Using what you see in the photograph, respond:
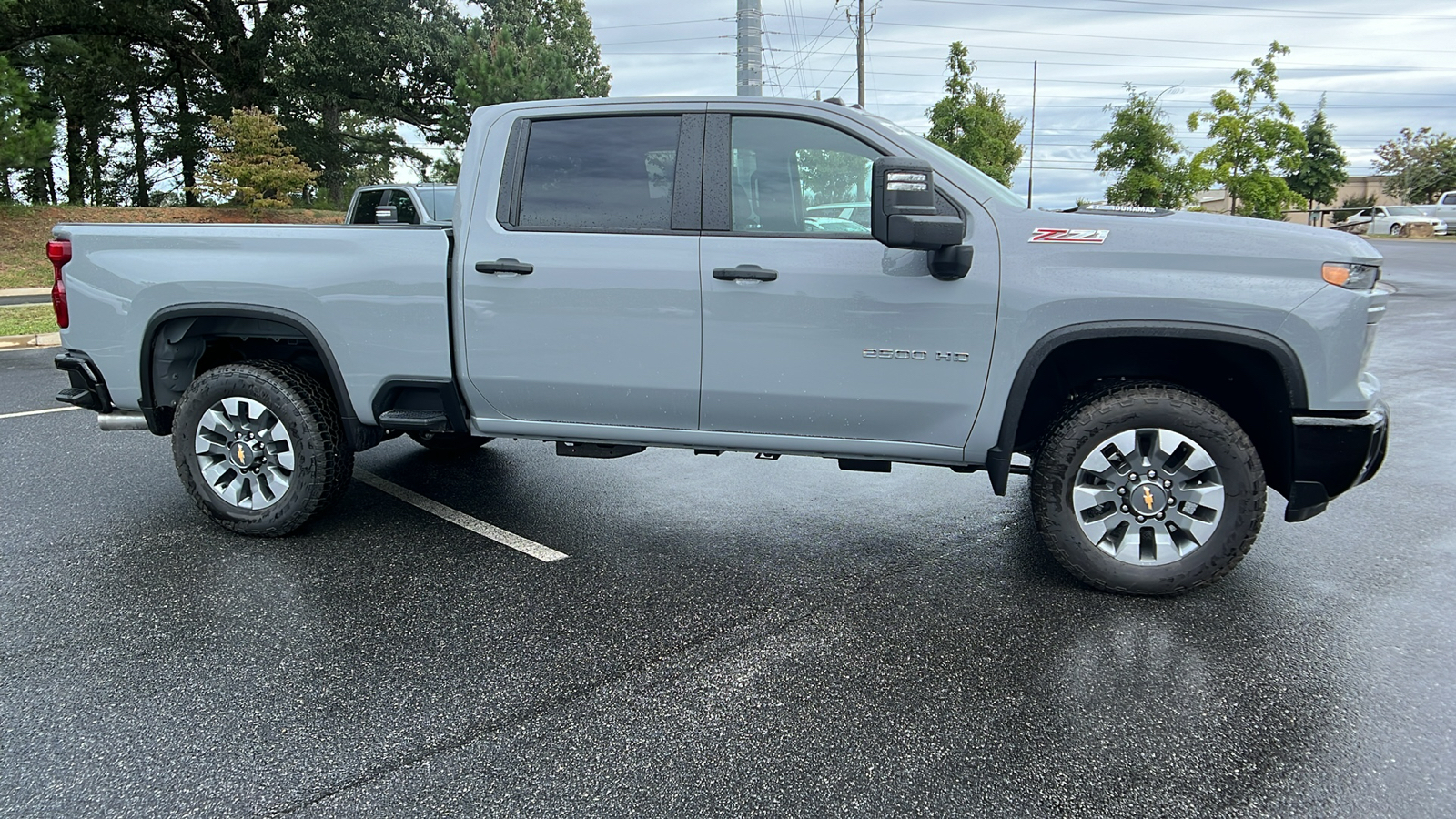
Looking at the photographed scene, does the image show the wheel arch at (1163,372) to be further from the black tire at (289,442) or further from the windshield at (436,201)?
the windshield at (436,201)

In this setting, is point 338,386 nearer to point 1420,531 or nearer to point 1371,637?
point 1371,637

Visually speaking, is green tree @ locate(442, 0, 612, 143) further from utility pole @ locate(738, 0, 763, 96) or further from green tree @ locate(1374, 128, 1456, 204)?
green tree @ locate(1374, 128, 1456, 204)

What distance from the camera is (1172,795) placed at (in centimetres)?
250

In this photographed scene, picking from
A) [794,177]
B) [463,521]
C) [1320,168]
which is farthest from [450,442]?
[1320,168]

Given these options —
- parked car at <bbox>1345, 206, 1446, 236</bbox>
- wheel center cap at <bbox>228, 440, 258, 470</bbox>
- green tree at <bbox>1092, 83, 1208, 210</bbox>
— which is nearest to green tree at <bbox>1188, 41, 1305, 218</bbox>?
green tree at <bbox>1092, 83, 1208, 210</bbox>

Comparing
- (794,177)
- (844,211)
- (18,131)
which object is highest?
(18,131)

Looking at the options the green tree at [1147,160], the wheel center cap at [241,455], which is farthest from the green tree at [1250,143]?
the wheel center cap at [241,455]

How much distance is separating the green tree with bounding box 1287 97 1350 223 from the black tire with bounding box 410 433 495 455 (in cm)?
5928

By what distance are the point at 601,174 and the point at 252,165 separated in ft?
87.2

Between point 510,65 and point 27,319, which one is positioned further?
point 510,65

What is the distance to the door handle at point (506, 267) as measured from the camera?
4.05m

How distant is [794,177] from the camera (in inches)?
157

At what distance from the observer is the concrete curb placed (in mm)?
10977

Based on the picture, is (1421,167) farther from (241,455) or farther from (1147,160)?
(241,455)
